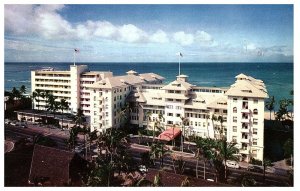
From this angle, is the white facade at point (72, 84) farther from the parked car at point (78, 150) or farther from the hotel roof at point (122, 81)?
the parked car at point (78, 150)

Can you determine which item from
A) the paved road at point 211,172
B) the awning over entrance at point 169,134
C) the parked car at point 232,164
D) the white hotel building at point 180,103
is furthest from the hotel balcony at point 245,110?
the awning over entrance at point 169,134

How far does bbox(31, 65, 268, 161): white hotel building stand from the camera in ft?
130

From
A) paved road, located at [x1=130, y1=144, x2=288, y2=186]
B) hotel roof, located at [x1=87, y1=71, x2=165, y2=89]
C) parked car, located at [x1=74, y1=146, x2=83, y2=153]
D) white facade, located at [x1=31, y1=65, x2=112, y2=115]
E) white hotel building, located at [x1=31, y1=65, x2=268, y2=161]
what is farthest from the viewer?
white facade, located at [x1=31, y1=65, x2=112, y2=115]

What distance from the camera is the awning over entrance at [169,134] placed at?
4287 cm

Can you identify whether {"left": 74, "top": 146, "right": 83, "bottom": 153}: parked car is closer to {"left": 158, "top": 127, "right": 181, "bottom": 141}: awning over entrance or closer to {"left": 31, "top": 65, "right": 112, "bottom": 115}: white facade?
{"left": 158, "top": 127, "right": 181, "bottom": 141}: awning over entrance

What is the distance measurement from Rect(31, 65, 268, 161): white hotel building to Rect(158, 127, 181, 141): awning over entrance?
171 centimetres

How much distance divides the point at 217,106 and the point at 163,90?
36.9 feet

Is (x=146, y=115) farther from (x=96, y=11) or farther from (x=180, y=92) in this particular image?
(x=96, y=11)

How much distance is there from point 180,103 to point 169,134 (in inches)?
206

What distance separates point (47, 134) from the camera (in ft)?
157

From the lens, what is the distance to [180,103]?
154 ft

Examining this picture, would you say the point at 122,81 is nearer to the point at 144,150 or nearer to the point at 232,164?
the point at 144,150

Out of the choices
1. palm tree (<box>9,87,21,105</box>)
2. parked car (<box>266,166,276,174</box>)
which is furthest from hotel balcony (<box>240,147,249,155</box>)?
palm tree (<box>9,87,21,105</box>)
